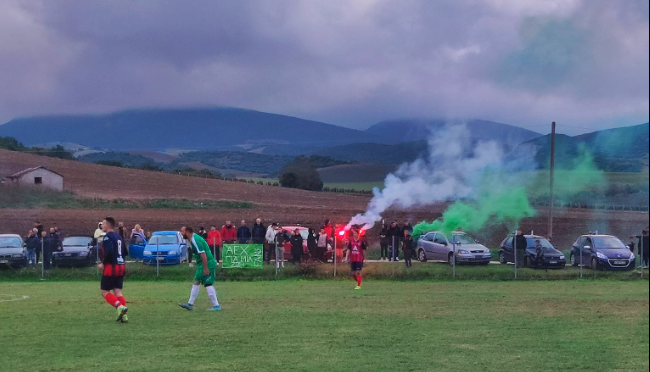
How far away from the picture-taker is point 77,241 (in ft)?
101

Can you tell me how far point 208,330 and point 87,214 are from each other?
46356 millimetres

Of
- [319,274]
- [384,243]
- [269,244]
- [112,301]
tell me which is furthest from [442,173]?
[112,301]

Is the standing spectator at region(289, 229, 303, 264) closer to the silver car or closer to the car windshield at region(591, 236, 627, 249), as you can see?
the silver car

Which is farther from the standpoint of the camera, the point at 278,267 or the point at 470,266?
the point at 470,266

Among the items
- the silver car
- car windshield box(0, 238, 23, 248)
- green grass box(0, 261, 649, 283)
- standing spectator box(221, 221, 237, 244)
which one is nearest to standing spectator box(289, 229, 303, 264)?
green grass box(0, 261, 649, 283)

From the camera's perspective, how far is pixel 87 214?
2251 inches

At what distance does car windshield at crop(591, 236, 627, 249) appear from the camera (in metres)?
29.3

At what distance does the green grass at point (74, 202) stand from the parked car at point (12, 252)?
2742cm

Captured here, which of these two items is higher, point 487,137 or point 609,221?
point 487,137

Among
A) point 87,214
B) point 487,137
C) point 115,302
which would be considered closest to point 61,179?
point 87,214

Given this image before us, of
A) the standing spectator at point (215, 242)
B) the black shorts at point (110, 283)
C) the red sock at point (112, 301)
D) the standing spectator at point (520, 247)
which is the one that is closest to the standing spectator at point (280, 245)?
the standing spectator at point (215, 242)

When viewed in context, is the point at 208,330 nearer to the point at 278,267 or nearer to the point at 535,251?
the point at 278,267

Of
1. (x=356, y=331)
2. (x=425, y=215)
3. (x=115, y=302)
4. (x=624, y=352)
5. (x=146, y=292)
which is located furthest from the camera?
(x=425, y=215)

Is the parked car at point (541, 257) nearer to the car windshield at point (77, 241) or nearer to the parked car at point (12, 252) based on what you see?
the car windshield at point (77, 241)
